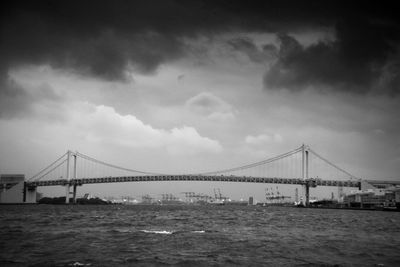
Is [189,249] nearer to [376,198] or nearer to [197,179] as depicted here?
[197,179]

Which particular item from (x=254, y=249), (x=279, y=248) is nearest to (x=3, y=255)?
(x=254, y=249)

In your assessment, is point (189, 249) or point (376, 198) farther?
point (376, 198)

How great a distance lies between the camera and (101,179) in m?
150

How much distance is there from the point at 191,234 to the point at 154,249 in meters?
9.82

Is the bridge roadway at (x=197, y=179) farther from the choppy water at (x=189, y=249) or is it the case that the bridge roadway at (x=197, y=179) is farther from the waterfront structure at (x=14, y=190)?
the choppy water at (x=189, y=249)

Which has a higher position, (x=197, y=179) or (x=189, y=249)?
(x=197, y=179)

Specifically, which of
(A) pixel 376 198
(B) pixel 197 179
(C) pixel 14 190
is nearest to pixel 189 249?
(B) pixel 197 179

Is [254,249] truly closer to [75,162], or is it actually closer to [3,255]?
[3,255]

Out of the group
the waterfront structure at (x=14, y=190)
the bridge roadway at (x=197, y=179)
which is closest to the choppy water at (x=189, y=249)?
the bridge roadway at (x=197, y=179)

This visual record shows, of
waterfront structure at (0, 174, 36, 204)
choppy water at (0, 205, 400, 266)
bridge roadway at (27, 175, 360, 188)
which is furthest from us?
waterfront structure at (0, 174, 36, 204)

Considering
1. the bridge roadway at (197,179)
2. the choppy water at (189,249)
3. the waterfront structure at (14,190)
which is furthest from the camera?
the waterfront structure at (14,190)

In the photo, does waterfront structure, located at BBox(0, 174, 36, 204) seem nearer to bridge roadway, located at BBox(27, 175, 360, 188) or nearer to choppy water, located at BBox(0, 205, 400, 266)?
bridge roadway, located at BBox(27, 175, 360, 188)

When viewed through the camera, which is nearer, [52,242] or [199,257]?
[199,257]

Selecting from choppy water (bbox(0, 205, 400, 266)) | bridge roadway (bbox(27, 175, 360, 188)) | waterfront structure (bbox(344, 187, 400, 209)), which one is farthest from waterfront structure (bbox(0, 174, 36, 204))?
choppy water (bbox(0, 205, 400, 266))
